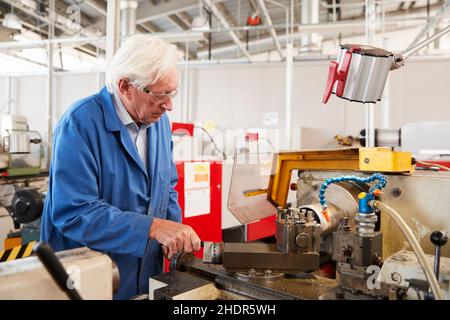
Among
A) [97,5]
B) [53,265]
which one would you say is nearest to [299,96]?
[97,5]

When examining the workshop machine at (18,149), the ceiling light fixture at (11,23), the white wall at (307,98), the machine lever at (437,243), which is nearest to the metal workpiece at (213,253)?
the machine lever at (437,243)

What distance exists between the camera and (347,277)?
2.37 ft

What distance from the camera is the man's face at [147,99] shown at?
39.8 inches

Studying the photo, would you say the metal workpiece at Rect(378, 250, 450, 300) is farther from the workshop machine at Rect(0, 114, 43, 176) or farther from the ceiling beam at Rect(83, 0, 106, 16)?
the ceiling beam at Rect(83, 0, 106, 16)

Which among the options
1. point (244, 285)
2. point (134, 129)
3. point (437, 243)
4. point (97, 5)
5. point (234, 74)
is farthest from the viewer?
point (234, 74)

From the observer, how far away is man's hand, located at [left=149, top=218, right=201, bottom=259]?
854 millimetres

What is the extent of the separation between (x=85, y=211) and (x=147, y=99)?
35 centimetres

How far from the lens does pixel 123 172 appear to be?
101cm

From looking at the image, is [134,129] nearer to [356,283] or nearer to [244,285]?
[244,285]

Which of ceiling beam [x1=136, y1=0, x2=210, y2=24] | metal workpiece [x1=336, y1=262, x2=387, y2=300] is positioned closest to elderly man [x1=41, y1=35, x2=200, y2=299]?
metal workpiece [x1=336, y1=262, x2=387, y2=300]

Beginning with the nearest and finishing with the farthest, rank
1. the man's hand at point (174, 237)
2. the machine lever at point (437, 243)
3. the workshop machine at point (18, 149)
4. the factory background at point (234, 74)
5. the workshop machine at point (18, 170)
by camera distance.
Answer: the machine lever at point (437, 243)
the man's hand at point (174, 237)
the workshop machine at point (18, 170)
the workshop machine at point (18, 149)
the factory background at point (234, 74)

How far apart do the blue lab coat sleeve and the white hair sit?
0.67ft

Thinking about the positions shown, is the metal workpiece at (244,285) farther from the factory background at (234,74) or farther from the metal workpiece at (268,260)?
the factory background at (234,74)

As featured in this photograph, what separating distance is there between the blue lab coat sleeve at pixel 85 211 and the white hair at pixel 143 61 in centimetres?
20
